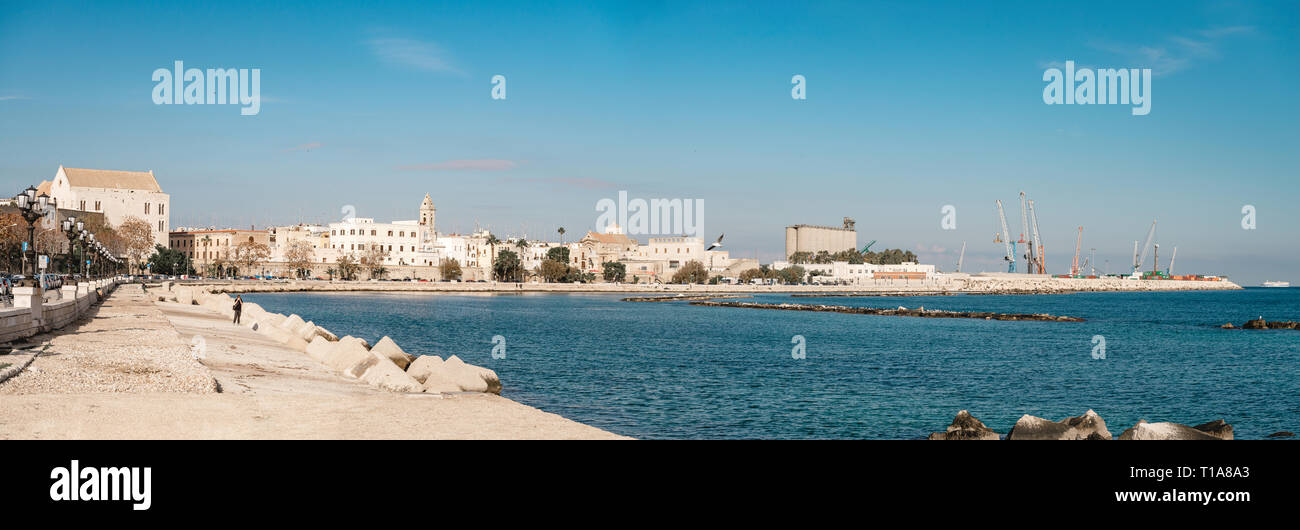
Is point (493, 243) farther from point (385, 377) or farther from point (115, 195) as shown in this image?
point (385, 377)

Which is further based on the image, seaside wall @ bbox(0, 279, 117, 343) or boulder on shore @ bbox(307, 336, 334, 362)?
boulder on shore @ bbox(307, 336, 334, 362)

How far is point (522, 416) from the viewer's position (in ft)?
49.3

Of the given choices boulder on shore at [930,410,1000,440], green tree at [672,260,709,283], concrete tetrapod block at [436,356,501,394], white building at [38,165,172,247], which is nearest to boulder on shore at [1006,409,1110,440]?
boulder on shore at [930,410,1000,440]

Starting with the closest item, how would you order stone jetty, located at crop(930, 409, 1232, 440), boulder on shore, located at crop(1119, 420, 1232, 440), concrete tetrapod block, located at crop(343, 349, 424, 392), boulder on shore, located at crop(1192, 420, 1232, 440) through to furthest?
1. boulder on shore, located at crop(1119, 420, 1232, 440)
2. stone jetty, located at crop(930, 409, 1232, 440)
3. boulder on shore, located at crop(1192, 420, 1232, 440)
4. concrete tetrapod block, located at crop(343, 349, 424, 392)

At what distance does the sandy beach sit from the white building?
428 feet

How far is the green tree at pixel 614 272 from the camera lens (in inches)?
7308

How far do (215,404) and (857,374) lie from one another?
72.8 ft

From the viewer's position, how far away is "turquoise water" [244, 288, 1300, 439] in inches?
848

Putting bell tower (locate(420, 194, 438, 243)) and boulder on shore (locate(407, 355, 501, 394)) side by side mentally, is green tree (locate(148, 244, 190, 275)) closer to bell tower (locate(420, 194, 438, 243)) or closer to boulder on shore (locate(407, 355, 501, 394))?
bell tower (locate(420, 194, 438, 243))

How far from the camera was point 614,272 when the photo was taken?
187 metres

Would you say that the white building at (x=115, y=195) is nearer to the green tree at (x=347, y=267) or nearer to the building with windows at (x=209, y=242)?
the building with windows at (x=209, y=242)
